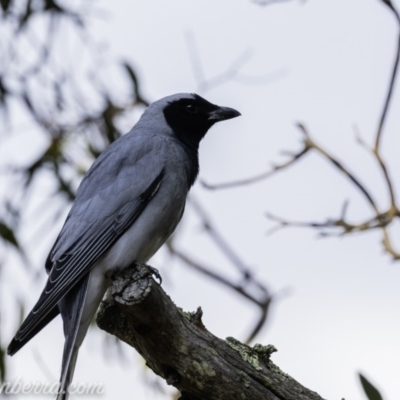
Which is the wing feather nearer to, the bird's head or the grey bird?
the grey bird

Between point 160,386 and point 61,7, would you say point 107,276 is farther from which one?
point 61,7

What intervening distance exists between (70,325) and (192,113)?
1.75 meters

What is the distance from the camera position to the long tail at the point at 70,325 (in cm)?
465

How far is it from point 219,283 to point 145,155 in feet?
4.21

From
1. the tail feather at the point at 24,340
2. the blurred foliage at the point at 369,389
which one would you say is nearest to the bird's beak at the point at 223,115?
the tail feather at the point at 24,340

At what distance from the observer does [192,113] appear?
6.00 meters

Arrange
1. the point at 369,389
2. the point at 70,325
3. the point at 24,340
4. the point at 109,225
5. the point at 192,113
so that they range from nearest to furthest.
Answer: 1. the point at 369,389
2. the point at 24,340
3. the point at 70,325
4. the point at 109,225
5. the point at 192,113

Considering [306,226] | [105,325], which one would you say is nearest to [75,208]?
[105,325]

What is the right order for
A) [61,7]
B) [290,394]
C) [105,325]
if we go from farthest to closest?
1. [61,7]
2. [105,325]
3. [290,394]

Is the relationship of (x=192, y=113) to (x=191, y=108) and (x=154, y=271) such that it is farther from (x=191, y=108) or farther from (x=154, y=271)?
(x=154, y=271)

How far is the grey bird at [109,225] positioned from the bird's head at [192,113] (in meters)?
0.30

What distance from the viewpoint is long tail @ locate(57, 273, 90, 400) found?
15.3 ft

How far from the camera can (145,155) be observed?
5.25 metres

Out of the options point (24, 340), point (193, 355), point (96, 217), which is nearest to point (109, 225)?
point (96, 217)
